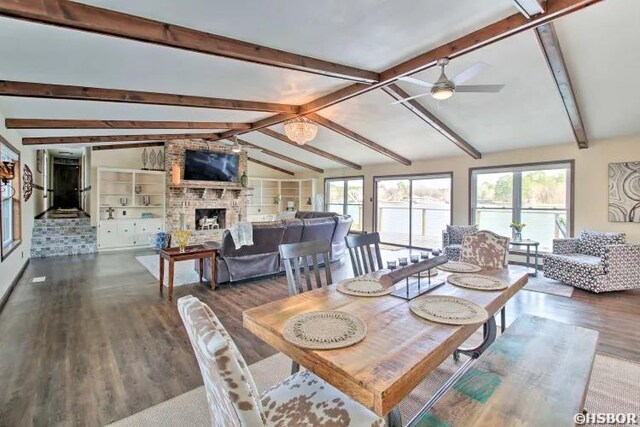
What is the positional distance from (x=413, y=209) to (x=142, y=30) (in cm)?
735

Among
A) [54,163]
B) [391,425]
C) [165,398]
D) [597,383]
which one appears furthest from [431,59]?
[54,163]

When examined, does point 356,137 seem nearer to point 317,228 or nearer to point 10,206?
point 317,228

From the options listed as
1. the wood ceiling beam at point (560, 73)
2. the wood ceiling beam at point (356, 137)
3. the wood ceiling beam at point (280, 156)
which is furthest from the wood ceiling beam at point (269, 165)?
the wood ceiling beam at point (560, 73)

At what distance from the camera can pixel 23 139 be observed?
557 cm

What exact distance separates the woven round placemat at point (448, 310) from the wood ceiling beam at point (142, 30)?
271cm

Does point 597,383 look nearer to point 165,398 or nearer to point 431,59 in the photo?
point 165,398

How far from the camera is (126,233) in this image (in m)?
7.75

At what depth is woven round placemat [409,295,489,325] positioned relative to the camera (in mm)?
1467

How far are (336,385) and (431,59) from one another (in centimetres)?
356

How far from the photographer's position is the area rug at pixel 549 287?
14.4 feet

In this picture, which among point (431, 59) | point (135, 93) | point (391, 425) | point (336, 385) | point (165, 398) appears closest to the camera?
point (336, 385)

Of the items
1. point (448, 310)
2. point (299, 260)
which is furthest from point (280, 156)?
point (448, 310)

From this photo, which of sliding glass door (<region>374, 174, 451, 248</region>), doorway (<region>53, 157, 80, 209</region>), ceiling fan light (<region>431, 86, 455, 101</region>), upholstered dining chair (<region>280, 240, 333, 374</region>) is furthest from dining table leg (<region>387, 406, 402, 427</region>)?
doorway (<region>53, 157, 80, 209</region>)

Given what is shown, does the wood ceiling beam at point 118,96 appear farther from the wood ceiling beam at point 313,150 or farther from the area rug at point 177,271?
the area rug at point 177,271
